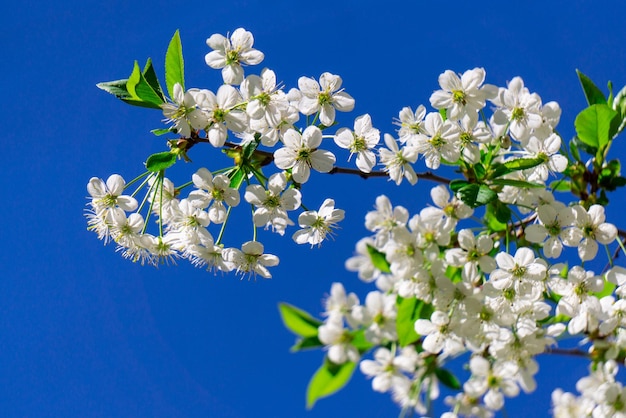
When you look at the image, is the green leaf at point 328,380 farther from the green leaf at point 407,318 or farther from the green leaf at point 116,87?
the green leaf at point 116,87

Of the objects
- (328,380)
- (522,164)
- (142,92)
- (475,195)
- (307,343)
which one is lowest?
(328,380)

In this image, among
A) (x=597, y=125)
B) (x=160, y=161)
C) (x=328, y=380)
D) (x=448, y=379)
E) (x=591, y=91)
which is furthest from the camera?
(x=591, y=91)

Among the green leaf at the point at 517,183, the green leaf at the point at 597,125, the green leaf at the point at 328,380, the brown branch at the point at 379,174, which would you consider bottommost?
the green leaf at the point at 328,380

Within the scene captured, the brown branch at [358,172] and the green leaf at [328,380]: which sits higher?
the brown branch at [358,172]

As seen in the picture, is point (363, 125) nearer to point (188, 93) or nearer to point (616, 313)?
point (188, 93)

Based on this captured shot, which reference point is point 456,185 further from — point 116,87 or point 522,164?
point 116,87

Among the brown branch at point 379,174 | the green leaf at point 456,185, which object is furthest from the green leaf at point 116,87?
the green leaf at point 456,185

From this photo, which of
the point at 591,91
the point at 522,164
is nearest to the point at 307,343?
the point at 522,164
